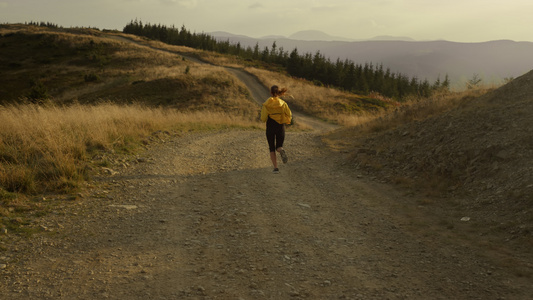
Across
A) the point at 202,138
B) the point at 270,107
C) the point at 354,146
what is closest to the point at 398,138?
the point at 354,146

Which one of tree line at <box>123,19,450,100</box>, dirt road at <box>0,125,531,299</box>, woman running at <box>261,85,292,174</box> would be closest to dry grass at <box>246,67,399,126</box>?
tree line at <box>123,19,450,100</box>

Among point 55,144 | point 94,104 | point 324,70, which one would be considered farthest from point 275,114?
point 324,70

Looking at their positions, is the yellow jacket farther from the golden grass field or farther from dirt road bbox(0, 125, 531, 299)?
Answer: dirt road bbox(0, 125, 531, 299)

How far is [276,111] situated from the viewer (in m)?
9.31

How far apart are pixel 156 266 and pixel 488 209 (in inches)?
235

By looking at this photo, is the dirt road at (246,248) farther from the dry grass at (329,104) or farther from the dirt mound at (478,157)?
the dry grass at (329,104)

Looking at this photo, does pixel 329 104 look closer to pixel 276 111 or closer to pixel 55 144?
pixel 276 111

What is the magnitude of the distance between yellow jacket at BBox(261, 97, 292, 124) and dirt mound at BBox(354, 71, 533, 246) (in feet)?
9.82

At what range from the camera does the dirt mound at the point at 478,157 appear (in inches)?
243

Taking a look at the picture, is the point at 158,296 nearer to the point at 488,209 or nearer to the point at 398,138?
the point at 488,209

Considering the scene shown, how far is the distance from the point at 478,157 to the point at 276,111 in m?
5.15

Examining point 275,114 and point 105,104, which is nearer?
point 275,114

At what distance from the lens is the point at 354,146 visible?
13500mm

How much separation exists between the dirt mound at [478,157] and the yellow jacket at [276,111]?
2994mm
